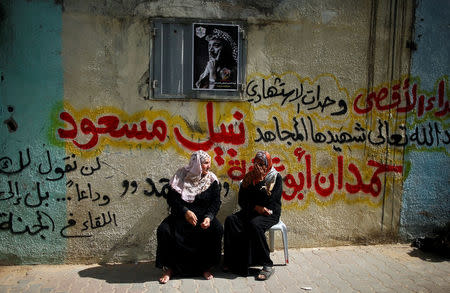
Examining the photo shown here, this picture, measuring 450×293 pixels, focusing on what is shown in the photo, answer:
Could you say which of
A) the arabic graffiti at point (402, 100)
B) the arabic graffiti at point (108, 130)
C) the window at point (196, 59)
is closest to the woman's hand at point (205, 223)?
the arabic graffiti at point (108, 130)

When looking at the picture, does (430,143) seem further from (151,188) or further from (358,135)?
(151,188)

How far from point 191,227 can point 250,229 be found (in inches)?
24.4

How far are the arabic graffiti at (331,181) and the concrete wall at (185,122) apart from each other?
17 mm

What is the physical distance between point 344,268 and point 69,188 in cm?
318

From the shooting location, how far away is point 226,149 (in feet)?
14.8

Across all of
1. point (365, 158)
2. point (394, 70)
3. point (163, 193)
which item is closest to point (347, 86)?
point (394, 70)

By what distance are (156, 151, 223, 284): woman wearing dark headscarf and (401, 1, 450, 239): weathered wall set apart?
254 centimetres

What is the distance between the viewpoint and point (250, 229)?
4004 millimetres

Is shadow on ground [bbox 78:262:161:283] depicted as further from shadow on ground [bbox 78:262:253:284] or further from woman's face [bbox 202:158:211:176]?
woman's face [bbox 202:158:211:176]

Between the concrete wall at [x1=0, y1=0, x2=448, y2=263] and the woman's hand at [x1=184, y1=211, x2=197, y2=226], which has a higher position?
the concrete wall at [x1=0, y1=0, x2=448, y2=263]

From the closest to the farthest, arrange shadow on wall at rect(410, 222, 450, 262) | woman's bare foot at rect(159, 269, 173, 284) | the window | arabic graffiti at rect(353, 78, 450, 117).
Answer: woman's bare foot at rect(159, 269, 173, 284) → the window → shadow on wall at rect(410, 222, 450, 262) → arabic graffiti at rect(353, 78, 450, 117)

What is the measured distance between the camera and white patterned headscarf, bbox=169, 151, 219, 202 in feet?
13.3

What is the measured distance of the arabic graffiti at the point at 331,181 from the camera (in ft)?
15.3

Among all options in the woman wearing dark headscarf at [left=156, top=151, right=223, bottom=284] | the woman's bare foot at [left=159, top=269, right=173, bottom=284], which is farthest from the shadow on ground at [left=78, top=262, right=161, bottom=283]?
the woman wearing dark headscarf at [left=156, top=151, right=223, bottom=284]
